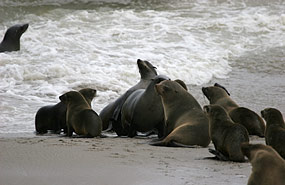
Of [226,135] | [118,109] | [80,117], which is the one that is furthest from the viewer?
[118,109]

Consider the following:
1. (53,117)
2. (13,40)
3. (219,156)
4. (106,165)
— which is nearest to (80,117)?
(53,117)

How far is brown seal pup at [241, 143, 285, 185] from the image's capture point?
3402 millimetres

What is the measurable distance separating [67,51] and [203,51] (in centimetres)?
270

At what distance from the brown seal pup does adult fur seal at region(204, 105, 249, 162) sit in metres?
1.43

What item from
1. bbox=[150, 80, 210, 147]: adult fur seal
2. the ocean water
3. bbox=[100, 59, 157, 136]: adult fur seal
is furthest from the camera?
the ocean water

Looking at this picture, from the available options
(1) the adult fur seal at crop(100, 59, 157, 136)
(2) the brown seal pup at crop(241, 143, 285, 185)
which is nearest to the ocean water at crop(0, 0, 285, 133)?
(1) the adult fur seal at crop(100, 59, 157, 136)

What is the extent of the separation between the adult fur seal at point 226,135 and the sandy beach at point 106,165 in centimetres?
11

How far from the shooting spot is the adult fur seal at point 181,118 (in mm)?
6000

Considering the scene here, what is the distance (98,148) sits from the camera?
5.52m

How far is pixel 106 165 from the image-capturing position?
15.1 ft

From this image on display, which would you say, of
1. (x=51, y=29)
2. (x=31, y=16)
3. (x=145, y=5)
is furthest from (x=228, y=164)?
(x=145, y=5)

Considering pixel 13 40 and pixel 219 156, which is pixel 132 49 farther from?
pixel 219 156

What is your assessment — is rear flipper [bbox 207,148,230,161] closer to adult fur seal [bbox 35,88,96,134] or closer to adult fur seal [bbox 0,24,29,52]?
adult fur seal [bbox 35,88,96,134]

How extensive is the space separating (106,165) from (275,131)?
4.71 feet
